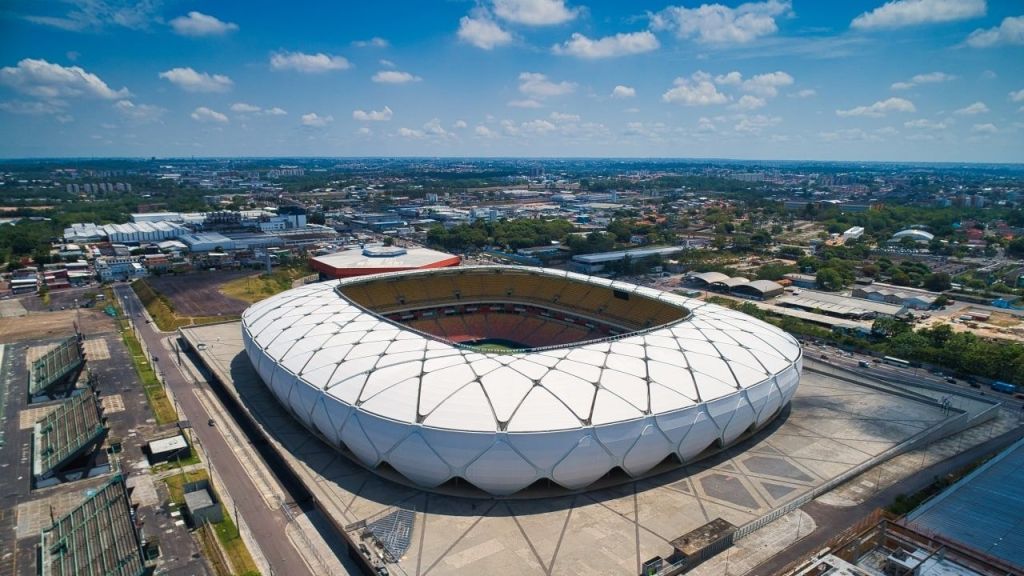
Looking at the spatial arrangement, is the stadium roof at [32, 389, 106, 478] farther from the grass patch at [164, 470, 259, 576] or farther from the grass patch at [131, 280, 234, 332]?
the grass patch at [131, 280, 234, 332]

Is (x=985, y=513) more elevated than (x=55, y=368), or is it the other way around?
(x=985, y=513)

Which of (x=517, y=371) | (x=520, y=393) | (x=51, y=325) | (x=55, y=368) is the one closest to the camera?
(x=520, y=393)

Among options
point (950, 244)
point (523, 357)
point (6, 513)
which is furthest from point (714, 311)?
point (950, 244)

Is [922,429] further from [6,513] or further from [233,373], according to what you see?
[6,513]

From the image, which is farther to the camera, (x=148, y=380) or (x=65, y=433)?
(x=148, y=380)

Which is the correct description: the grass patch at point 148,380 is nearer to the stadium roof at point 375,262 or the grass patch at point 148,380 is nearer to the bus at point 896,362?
the stadium roof at point 375,262

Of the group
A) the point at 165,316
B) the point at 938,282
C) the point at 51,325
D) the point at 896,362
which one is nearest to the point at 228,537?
the point at 165,316

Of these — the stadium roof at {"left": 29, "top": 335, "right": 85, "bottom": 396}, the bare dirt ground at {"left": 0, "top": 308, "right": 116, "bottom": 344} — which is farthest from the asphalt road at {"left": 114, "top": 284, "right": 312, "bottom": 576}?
the bare dirt ground at {"left": 0, "top": 308, "right": 116, "bottom": 344}

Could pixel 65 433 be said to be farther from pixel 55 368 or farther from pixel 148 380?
pixel 55 368
